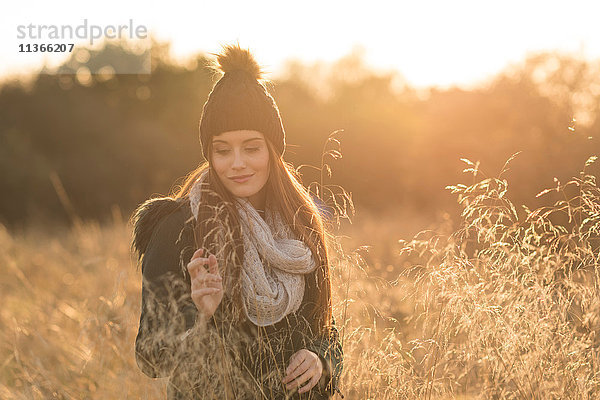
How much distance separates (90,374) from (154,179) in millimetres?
15731

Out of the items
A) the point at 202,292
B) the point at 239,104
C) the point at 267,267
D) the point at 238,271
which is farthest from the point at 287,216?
the point at 202,292

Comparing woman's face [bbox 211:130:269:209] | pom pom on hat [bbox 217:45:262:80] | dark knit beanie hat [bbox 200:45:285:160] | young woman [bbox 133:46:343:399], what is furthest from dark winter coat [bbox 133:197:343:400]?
pom pom on hat [bbox 217:45:262:80]

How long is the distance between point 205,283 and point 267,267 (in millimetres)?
433

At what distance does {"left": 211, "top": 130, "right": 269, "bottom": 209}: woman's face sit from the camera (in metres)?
2.65

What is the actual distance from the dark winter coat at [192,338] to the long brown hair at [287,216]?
0.05 metres

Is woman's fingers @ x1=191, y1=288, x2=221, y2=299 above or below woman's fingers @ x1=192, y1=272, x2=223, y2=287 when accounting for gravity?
below

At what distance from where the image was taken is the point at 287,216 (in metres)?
2.73

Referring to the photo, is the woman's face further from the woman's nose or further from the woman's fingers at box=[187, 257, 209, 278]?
the woman's fingers at box=[187, 257, 209, 278]

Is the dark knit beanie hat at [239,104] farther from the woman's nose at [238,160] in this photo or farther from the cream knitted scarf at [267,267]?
the cream knitted scarf at [267,267]

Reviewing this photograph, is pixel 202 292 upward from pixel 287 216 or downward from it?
downward

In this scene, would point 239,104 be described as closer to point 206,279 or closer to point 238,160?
point 238,160

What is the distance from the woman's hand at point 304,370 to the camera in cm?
241

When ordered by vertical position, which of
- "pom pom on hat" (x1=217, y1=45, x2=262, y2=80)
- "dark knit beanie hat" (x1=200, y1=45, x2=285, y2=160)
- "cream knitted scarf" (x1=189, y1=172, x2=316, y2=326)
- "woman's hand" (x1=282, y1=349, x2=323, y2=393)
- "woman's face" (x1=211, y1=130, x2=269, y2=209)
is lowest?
"woman's hand" (x1=282, y1=349, x2=323, y2=393)

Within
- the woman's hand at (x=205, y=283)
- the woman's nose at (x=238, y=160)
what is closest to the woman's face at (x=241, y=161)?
the woman's nose at (x=238, y=160)
